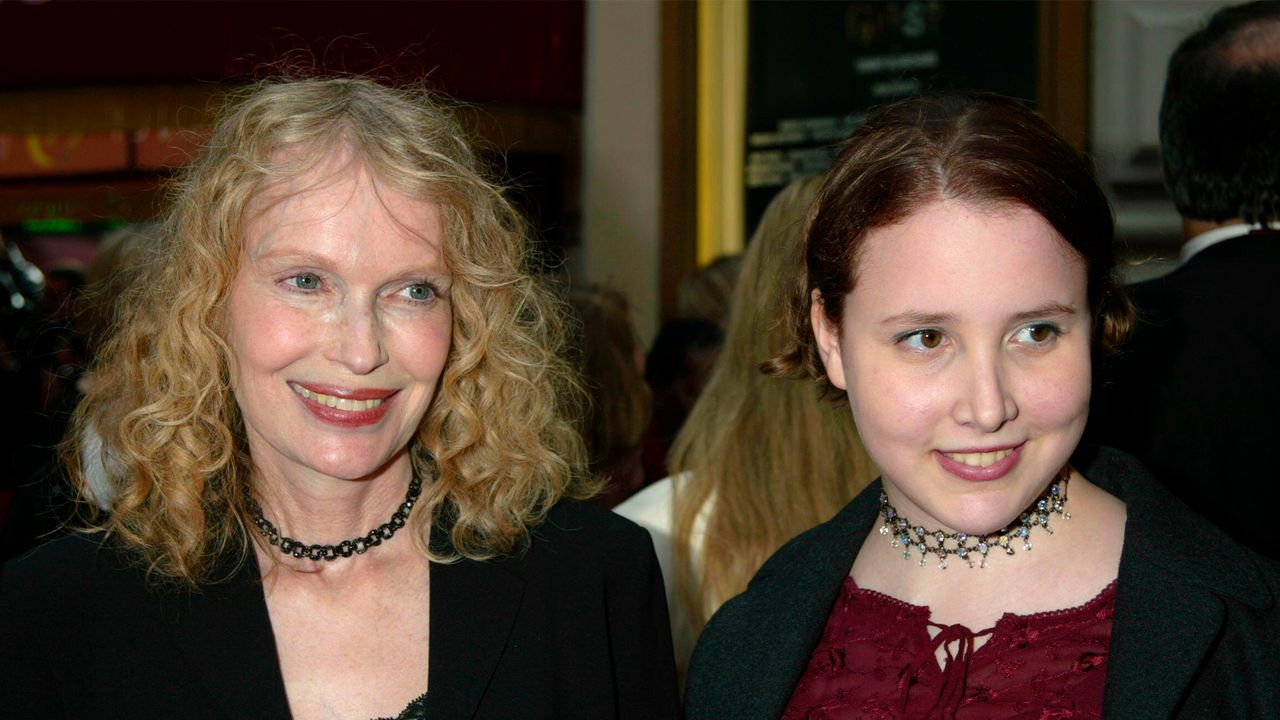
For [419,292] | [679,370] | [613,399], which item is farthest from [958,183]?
[679,370]

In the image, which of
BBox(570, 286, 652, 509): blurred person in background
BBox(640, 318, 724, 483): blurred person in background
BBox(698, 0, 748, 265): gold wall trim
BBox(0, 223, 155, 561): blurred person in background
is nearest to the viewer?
BBox(0, 223, 155, 561): blurred person in background

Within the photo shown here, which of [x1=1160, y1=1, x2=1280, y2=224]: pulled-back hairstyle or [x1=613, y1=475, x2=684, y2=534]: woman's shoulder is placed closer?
[x1=1160, y1=1, x2=1280, y2=224]: pulled-back hairstyle

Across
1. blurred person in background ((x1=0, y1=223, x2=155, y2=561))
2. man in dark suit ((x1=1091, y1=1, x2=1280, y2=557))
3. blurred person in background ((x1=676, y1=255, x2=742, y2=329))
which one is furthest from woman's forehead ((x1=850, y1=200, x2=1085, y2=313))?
blurred person in background ((x1=676, y1=255, x2=742, y2=329))

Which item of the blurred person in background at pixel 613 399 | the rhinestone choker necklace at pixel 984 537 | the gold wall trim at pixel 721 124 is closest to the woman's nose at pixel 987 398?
the rhinestone choker necklace at pixel 984 537

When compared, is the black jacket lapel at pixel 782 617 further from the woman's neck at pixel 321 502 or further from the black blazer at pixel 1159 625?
the woman's neck at pixel 321 502

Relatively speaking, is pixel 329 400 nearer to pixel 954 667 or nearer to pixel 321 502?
pixel 321 502

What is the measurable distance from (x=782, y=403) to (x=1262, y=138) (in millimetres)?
928

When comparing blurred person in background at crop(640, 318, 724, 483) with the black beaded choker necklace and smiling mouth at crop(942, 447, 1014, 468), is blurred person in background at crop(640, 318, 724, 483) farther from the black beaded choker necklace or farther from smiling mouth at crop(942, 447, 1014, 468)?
smiling mouth at crop(942, 447, 1014, 468)

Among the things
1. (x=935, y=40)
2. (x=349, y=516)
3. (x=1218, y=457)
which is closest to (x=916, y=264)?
(x=349, y=516)

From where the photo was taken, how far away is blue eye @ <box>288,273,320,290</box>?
68.6 inches

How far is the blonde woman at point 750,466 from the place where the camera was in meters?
2.33

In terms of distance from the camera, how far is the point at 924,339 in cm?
156

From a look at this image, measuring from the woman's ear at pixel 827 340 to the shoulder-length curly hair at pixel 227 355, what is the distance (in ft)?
1.45

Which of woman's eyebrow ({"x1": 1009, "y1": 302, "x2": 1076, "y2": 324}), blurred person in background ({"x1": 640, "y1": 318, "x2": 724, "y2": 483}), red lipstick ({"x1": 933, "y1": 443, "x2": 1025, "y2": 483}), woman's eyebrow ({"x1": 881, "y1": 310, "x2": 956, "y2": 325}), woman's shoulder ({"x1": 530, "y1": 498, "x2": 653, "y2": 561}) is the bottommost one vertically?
blurred person in background ({"x1": 640, "y1": 318, "x2": 724, "y2": 483})
